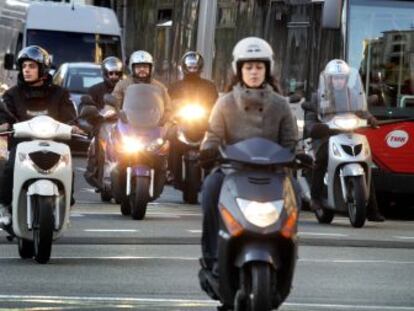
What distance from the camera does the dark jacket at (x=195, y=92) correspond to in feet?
71.4

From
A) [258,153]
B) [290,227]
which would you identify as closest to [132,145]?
[258,153]

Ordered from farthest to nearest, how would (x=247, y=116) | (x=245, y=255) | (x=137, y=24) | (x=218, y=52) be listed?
(x=137, y=24) < (x=218, y=52) < (x=247, y=116) < (x=245, y=255)

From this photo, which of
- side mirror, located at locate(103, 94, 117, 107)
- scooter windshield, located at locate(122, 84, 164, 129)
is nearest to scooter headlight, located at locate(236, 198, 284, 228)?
scooter windshield, located at locate(122, 84, 164, 129)

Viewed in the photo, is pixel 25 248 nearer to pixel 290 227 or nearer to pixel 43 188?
pixel 43 188

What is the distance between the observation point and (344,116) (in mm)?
17875

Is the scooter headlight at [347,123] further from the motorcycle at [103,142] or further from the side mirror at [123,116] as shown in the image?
the motorcycle at [103,142]

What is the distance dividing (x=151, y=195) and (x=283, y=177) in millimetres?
8342

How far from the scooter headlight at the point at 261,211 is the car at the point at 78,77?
2379 cm

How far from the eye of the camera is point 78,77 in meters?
33.3

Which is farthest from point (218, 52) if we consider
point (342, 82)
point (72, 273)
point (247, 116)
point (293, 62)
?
point (247, 116)

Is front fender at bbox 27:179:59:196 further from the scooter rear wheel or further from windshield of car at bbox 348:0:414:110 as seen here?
windshield of car at bbox 348:0:414:110

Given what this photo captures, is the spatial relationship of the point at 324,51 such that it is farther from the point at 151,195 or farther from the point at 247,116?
the point at 247,116

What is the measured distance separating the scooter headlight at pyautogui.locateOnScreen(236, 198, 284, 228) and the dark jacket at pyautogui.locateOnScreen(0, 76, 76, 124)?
193 inches

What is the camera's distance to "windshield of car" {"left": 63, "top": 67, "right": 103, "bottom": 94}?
33000mm
